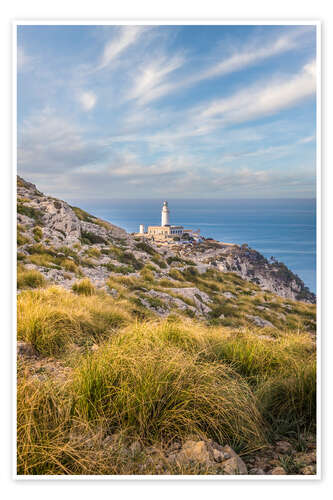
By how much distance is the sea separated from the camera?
3635 millimetres

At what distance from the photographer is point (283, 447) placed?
7.30 feet

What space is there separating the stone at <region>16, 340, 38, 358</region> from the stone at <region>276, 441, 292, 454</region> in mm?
2258

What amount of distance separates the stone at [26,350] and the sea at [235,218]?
1.73m

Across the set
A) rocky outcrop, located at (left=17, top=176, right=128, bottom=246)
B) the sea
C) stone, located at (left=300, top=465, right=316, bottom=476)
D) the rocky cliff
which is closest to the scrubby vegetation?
stone, located at (left=300, top=465, right=316, bottom=476)

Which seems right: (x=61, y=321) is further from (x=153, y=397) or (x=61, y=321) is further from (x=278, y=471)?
(x=278, y=471)

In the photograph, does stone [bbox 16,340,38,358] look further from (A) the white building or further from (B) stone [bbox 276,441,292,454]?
(B) stone [bbox 276,441,292,454]

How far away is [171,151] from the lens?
3777mm

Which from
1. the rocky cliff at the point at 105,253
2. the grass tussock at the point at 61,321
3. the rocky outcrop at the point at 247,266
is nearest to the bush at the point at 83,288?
the rocky cliff at the point at 105,253

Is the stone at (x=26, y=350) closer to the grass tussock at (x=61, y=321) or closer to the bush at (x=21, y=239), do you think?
the grass tussock at (x=61, y=321)

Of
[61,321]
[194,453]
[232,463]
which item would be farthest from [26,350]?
[232,463]

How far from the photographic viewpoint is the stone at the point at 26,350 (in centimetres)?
303

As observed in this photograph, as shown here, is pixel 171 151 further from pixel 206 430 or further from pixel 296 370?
pixel 206 430

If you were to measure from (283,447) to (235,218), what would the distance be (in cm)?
246

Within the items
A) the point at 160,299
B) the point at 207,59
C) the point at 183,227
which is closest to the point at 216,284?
the point at 160,299
